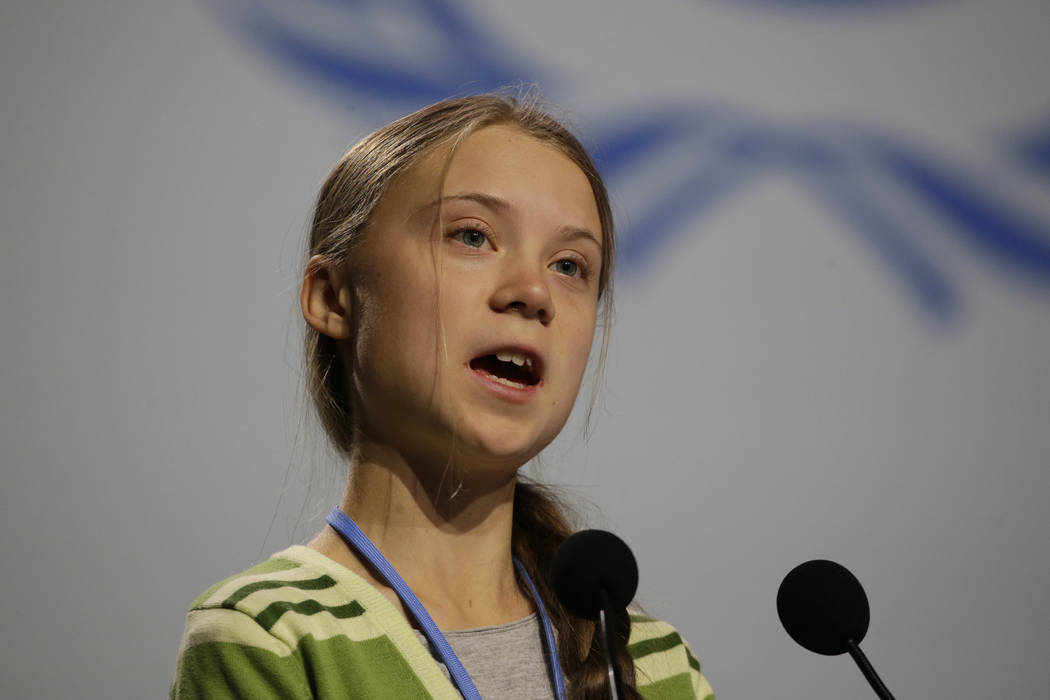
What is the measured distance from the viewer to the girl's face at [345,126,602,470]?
86 centimetres

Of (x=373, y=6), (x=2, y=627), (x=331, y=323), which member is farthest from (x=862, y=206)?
(x=2, y=627)

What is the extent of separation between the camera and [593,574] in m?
0.74

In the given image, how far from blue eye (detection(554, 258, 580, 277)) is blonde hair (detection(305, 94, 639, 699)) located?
0.32ft

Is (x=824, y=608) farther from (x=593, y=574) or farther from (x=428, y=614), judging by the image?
(x=428, y=614)

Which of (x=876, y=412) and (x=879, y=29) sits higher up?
(x=879, y=29)

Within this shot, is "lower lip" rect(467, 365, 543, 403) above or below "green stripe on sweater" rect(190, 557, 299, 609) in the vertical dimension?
above

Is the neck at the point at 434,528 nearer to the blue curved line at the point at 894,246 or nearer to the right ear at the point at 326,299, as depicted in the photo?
the right ear at the point at 326,299

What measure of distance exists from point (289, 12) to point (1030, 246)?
1190 mm

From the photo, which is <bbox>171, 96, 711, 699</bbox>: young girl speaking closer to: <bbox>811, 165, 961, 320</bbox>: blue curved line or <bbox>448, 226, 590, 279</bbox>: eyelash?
<bbox>448, 226, 590, 279</bbox>: eyelash

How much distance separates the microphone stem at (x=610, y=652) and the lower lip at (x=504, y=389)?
195 mm

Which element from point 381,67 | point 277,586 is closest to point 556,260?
point 277,586

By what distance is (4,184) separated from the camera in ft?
4.32

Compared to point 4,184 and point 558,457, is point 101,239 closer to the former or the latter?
point 4,184

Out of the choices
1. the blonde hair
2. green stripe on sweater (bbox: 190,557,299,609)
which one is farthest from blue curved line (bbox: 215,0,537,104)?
green stripe on sweater (bbox: 190,557,299,609)
